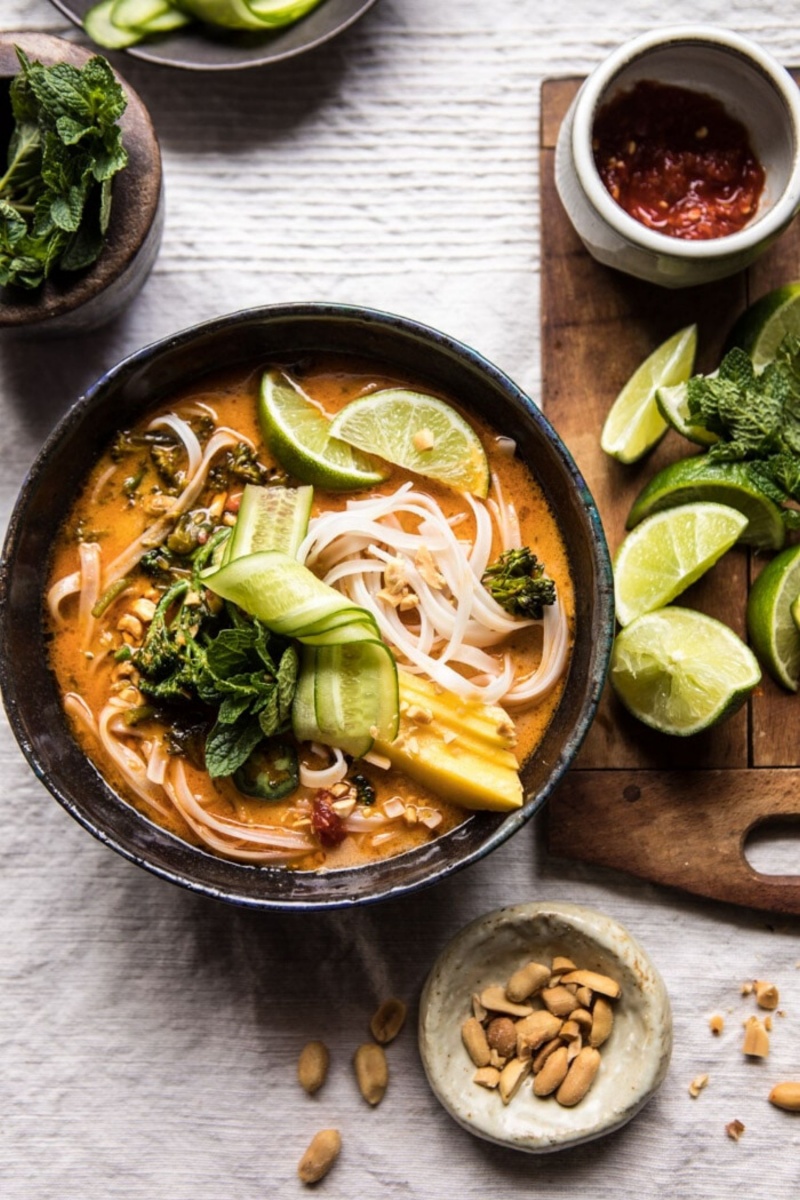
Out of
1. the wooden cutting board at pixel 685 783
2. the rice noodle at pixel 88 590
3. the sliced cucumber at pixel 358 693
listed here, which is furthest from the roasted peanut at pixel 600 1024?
the rice noodle at pixel 88 590

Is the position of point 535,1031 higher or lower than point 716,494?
lower

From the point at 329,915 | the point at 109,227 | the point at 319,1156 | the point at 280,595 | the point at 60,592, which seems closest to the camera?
the point at 280,595

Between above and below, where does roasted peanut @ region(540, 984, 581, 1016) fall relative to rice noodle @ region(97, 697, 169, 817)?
below

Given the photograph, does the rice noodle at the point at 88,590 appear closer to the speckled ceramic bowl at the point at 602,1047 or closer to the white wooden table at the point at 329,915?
the white wooden table at the point at 329,915

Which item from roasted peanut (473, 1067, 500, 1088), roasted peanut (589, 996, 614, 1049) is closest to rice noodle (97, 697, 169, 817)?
roasted peanut (473, 1067, 500, 1088)

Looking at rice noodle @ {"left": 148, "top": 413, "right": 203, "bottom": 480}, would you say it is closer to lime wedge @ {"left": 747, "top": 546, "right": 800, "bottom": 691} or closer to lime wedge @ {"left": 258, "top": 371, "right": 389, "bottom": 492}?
lime wedge @ {"left": 258, "top": 371, "right": 389, "bottom": 492}

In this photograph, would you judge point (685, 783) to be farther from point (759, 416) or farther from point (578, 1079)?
point (759, 416)

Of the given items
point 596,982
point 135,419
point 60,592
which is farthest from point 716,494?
point 60,592
